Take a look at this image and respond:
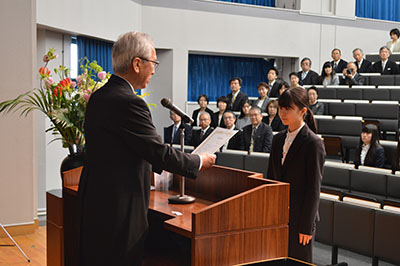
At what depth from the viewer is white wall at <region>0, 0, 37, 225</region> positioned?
162 inches

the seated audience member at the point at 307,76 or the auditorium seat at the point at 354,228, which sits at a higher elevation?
the seated audience member at the point at 307,76

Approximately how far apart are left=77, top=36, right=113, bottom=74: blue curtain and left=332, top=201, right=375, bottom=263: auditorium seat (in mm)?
3922

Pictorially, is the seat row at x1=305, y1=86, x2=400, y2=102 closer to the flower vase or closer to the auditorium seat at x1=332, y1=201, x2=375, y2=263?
the auditorium seat at x1=332, y1=201, x2=375, y2=263

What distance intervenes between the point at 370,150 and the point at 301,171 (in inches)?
115

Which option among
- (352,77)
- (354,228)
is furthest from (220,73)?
(354,228)

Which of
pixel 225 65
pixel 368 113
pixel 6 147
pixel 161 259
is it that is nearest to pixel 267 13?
pixel 225 65

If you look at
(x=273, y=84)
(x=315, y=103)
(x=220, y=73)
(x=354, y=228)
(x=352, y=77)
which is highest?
(x=220, y=73)

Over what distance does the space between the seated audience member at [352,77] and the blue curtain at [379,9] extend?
3.70 meters

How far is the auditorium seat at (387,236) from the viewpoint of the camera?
125 inches

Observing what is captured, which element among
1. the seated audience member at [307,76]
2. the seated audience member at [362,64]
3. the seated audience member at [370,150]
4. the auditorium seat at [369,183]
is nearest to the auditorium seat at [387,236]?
the auditorium seat at [369,183]

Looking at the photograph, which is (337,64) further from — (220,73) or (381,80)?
(220,73)

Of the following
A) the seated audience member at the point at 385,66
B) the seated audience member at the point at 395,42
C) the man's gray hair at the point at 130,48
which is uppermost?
the seated audience member at the point at 395,42

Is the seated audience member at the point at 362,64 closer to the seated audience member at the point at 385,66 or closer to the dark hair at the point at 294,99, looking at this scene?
the seated audience member at the point at 385,66

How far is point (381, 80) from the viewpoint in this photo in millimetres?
8047
